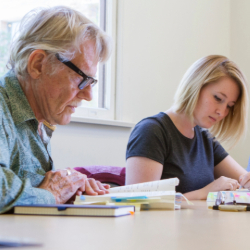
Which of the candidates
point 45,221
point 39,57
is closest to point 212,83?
point 39,57

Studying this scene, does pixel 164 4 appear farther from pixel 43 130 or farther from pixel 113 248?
pixel 113 248

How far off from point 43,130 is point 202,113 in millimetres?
→ 850

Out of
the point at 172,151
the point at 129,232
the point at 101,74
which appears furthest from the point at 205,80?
the point at 129,232

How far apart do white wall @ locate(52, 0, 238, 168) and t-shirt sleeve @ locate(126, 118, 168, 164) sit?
0.72 meters

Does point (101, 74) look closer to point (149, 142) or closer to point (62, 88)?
point (149, 142)

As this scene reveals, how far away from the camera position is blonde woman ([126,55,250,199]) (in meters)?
1.64

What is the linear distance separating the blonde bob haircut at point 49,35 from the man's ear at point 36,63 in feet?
0.04

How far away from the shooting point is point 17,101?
3.53 feet

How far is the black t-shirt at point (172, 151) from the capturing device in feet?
5.51

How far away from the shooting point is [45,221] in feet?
2.28

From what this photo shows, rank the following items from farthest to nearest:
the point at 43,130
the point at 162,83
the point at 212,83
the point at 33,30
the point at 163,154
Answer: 1. the point at 162,83
2. the point at 212,83
3. the point at 163,154
4. the point at 43,130
5. the point at 33,30

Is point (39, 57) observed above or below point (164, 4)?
below

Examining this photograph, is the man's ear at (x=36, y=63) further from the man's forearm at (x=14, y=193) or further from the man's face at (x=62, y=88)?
the man's forearm at (x=14, y=193)

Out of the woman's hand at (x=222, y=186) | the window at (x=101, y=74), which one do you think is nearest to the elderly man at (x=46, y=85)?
the woman's hand at (x=222, y=186)
